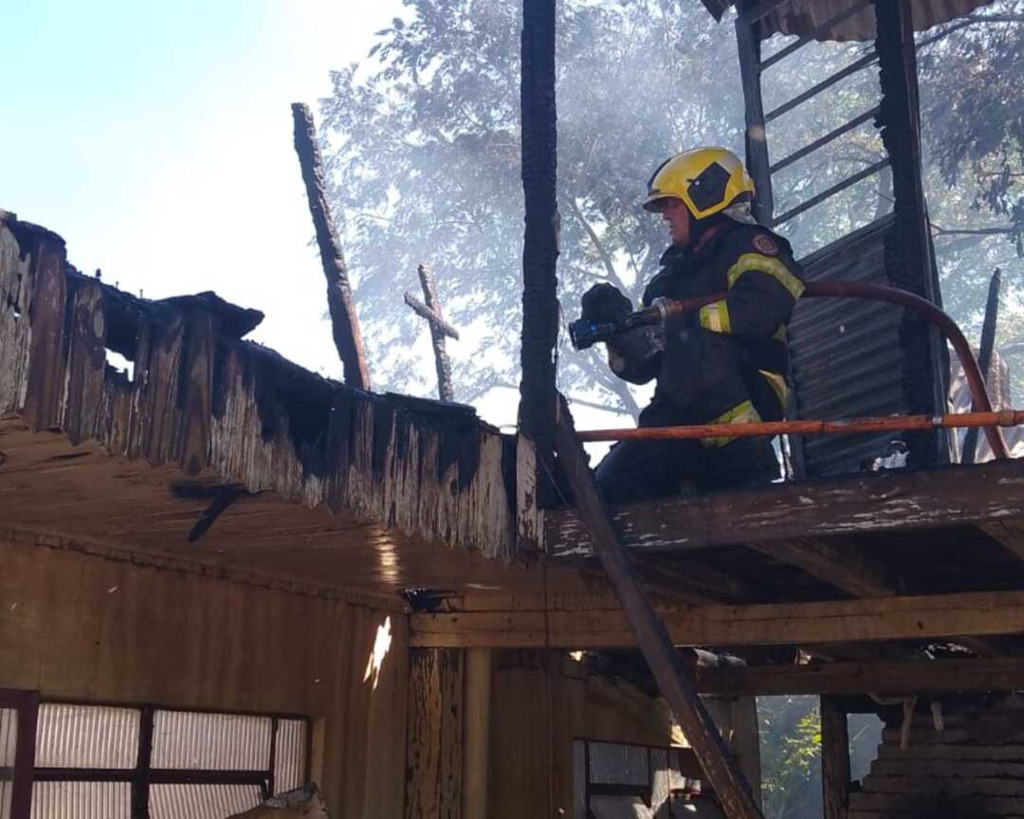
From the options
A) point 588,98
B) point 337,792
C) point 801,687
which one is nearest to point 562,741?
point 801,687

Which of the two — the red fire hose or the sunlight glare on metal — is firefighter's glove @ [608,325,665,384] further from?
the sunlight glare on metal

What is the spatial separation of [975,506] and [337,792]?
10.3 ft

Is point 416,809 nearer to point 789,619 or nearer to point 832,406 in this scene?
point 789,619

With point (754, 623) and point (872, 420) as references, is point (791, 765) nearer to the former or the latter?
point (754, 623)

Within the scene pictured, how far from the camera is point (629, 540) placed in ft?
14.6

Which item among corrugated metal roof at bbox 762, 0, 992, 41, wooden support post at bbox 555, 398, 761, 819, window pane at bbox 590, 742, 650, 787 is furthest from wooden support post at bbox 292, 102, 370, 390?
corrugated metal roof at bbox 762, 0, 992, 41

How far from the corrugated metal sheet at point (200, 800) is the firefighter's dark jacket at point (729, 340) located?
2329 mm

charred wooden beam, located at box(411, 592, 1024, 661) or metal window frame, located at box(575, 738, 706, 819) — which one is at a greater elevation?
charred wooden beam, located at box(411, 592, 1024, 661)

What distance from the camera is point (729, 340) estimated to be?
5.03m

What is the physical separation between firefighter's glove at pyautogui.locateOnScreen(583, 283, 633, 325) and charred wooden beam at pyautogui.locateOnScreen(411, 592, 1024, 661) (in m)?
1.19

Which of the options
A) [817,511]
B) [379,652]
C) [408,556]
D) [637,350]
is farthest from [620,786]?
[817,511]

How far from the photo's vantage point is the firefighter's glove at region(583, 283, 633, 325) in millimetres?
4820

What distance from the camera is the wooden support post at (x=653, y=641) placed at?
385cm

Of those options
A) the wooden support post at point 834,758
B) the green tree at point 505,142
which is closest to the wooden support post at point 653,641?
the wooden support post at point 834,758
